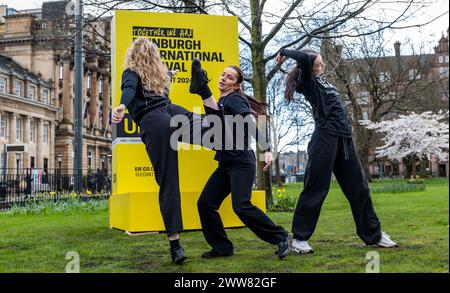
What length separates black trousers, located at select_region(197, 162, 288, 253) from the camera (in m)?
4.87

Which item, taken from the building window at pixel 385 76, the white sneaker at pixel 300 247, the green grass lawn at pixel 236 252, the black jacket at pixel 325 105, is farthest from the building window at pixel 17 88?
the white sneaker at pixel 300 247

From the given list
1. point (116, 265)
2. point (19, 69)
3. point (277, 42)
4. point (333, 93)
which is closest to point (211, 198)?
point (116, 265)

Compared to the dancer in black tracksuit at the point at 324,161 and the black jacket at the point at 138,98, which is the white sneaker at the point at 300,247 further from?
the black jacket at the point at 138,98

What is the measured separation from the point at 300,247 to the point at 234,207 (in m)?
0.77

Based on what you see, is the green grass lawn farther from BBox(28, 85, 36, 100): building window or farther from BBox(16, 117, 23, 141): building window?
BBox(28, 85, 36, 100): building window

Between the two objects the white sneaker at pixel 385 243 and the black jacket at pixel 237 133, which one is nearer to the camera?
the black jacket at pixel 237 133

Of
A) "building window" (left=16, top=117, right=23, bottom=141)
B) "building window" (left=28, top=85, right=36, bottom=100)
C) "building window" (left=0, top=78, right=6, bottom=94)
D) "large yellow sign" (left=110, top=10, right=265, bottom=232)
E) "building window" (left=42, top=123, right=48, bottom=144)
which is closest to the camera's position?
"large yellow sign" (left=110, top=10, right=265, bottom=232)

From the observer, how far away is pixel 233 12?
12.5 metres

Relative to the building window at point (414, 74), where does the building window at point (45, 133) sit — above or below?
below

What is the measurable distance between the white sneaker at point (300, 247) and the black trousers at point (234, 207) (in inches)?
10.4

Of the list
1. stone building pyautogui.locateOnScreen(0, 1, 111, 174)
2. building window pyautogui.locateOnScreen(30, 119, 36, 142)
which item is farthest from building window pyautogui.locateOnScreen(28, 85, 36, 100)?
building window pyautogui.locateOnScreen(30, 119, 36, 142)

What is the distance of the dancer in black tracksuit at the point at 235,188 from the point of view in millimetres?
4872
